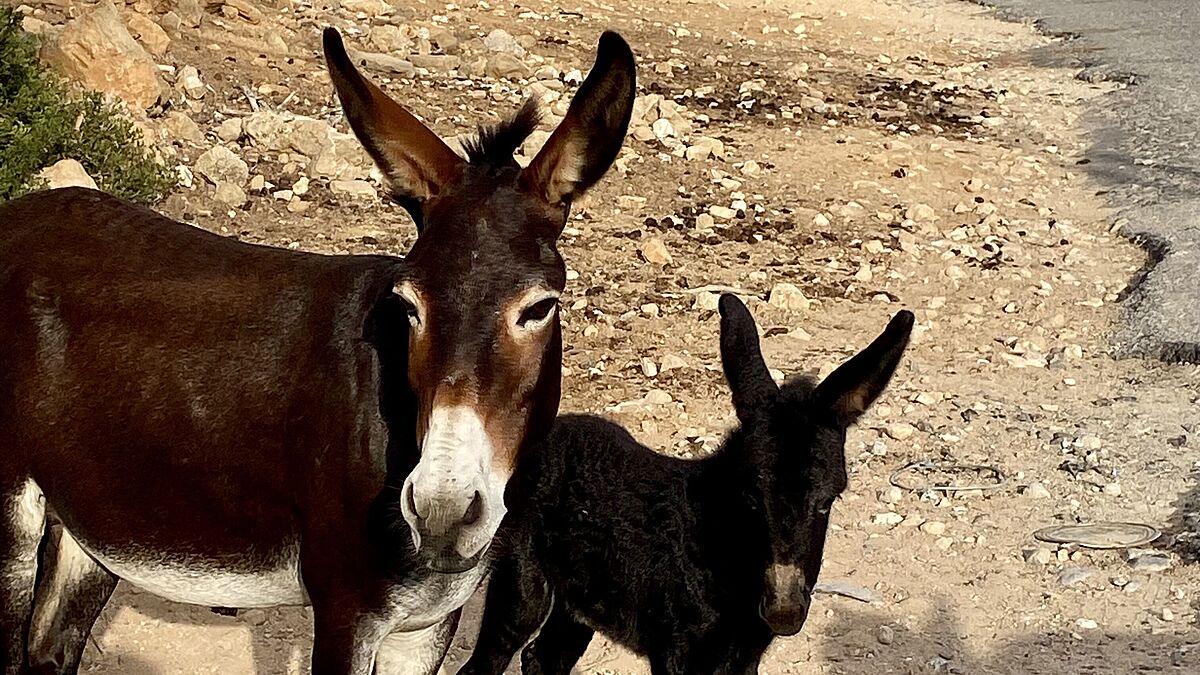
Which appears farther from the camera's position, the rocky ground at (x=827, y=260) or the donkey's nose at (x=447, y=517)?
the rocky ground at (x=827, y=260)

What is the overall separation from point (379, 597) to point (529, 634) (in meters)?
1.42

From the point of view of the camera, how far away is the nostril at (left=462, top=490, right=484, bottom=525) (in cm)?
306

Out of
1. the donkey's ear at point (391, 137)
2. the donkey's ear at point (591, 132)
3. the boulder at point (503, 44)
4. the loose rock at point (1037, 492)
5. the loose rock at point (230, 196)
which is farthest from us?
the boulder at point (503, 44)

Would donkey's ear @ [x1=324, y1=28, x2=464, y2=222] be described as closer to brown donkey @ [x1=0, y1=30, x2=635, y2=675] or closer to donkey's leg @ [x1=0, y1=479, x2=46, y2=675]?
brown donkey @ [x1=0, y1=30, x2=635, y2=675]

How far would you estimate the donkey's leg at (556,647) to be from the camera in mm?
5230

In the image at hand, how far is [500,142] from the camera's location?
3691mm

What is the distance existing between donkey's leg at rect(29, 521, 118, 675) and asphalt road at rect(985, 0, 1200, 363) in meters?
6.81

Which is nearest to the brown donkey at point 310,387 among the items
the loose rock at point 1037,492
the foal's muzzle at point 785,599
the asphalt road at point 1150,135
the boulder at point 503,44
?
the foal's muzzle at point 785,599

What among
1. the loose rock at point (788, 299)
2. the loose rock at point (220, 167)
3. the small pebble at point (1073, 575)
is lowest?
the loose rock at point (220, 167)

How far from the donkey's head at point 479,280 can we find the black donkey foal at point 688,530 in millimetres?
842

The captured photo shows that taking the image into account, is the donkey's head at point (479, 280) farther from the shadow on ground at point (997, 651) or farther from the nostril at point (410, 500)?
the shadow on ground at point (997, 651)

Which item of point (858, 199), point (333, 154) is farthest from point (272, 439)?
point (858, 199)

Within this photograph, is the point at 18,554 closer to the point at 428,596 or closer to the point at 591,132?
the point at 428,596

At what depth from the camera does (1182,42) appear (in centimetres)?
1927
